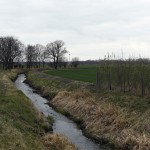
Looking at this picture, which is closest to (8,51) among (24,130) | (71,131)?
(71,131)

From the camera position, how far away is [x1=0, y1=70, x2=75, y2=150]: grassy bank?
15703 mm

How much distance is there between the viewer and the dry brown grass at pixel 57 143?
1769cm

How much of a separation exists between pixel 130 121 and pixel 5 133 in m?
8.94

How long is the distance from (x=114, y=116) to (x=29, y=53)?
13056cm

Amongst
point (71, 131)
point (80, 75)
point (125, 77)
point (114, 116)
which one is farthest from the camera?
point (80, 75)

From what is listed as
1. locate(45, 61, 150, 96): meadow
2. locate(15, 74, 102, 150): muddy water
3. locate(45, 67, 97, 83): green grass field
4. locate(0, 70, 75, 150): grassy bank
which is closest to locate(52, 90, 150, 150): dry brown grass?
locate(15, 74, 102, 150): muddy water

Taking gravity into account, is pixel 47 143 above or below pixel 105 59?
below

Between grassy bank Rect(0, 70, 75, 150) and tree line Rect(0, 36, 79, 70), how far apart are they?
102487mm

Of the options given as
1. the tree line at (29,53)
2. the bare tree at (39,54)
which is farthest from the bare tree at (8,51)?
the bare tree at (39,54)

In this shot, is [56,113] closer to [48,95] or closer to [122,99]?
[122,99]

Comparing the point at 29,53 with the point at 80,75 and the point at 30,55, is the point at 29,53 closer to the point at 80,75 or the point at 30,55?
the point at 30,55

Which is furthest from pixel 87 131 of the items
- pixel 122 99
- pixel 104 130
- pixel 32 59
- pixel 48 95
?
pixel 32 59

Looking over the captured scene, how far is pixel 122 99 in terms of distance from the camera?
90.4 feet

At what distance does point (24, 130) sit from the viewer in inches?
766
